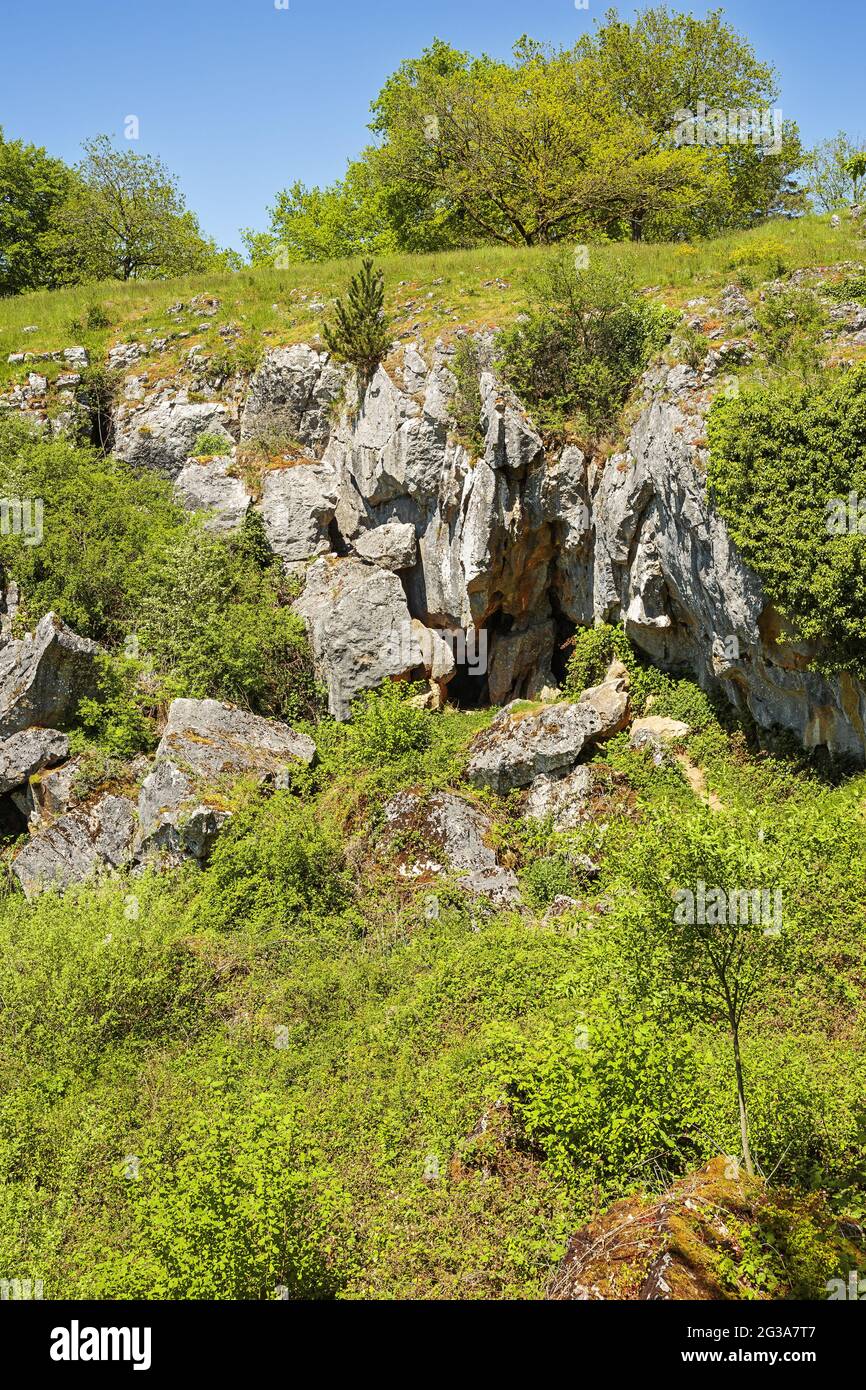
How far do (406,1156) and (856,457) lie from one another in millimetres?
12040

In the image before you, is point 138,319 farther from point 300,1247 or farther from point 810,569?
point 300,1247

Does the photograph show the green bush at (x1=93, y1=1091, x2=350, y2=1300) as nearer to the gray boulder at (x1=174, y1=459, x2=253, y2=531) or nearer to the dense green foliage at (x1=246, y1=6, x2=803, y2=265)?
the gray boulder at (x1=174, y1=459, x2=253, y2=531)

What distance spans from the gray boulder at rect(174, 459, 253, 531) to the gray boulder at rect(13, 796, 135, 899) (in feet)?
27.9

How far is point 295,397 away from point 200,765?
12657mm

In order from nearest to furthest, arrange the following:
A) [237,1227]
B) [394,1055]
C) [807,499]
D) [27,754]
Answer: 1. [237,1227]
2. [394,1055]
3. [807,499]
4. [27,754]

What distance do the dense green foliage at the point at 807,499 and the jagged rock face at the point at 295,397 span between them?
12.8 m

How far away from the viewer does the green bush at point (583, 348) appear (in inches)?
784

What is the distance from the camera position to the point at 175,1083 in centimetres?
1174

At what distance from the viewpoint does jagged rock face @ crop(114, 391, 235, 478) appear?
85.4 ft

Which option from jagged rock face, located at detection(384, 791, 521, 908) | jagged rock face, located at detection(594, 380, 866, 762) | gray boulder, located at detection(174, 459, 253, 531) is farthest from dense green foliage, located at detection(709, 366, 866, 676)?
gray boulder, located at detection(174, 459, 253, 531)

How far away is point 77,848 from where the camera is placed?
59.0 feet

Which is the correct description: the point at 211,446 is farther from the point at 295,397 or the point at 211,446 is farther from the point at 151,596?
the point at 151,596

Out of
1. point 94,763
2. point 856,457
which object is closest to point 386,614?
point 94,763

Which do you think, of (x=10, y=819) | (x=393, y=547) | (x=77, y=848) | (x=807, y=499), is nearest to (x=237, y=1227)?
(x=77, y=848)
